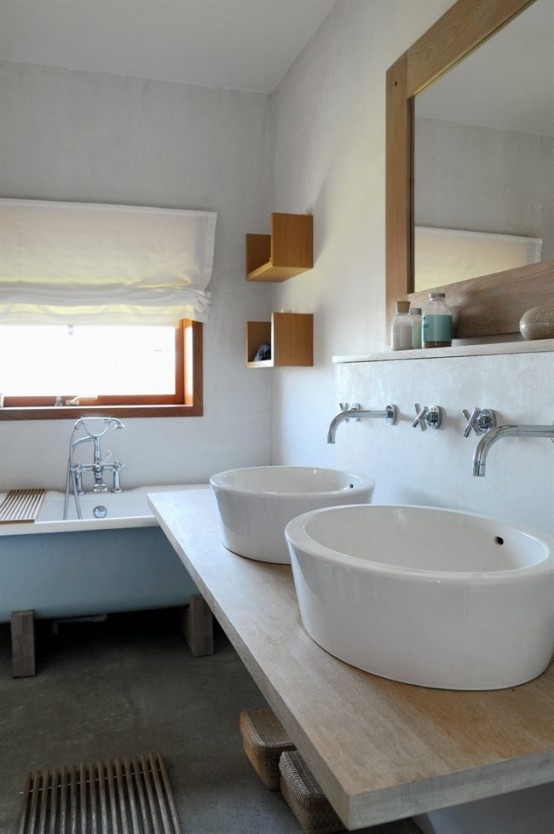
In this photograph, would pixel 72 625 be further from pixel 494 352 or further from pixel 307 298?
pixel 494 352

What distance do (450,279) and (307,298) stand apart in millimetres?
1312

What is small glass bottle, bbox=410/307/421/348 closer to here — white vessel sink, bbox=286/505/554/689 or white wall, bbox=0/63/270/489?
white vessel sink, bbox=286/505/554/689

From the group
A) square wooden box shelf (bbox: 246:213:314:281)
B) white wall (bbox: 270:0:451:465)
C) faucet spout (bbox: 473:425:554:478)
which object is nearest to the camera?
faucet spout (bbox: 473:425:554:478)

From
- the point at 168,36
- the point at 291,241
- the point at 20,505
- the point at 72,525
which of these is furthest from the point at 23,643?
the point at 168,36

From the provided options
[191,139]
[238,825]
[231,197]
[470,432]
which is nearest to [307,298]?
[231,197]

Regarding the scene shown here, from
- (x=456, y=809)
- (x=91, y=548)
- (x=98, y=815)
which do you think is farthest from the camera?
(x=91, y=548)

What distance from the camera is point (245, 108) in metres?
3.57

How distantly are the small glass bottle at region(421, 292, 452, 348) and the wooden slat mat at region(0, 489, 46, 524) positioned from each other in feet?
5.61

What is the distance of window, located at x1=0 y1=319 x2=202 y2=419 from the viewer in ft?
11.2

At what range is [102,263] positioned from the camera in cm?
338

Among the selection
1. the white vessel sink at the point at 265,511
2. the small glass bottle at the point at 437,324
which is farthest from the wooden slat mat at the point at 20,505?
the small glass bottle at the point at 437,324

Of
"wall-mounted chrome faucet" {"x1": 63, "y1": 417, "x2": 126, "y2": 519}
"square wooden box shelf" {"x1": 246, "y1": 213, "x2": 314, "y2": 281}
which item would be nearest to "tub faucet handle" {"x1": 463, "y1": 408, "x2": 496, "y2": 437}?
"square wooden box shelf" {"x1": 246, "y1": 213, "x2": 314, "y2": 281}

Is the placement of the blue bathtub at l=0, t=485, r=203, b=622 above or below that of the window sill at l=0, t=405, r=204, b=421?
below

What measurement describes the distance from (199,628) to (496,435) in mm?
1939
